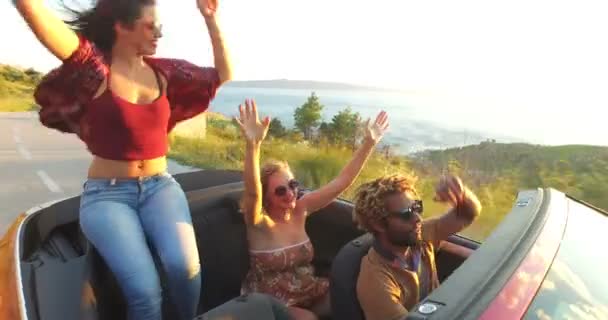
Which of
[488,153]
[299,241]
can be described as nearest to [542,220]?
[299,241]

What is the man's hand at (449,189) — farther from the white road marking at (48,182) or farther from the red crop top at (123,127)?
the white road marking at (48,182)

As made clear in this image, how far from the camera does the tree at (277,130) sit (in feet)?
39.3

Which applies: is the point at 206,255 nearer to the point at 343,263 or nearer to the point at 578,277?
the point at 343,263

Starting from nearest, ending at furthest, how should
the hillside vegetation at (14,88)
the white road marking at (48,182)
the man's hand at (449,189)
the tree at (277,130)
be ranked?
the man's hand at (449,189) < the white road marking at (48,182) < the tree at (277,130) < the hillside vegetation at (14,88)

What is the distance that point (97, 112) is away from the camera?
96.6 inches

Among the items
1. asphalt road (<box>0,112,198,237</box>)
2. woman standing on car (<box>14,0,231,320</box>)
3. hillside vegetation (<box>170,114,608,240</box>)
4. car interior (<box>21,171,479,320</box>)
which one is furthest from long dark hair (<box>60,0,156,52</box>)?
hillside vegetation (<box>170,114,608,240</box>)

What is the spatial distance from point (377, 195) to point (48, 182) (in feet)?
24.5

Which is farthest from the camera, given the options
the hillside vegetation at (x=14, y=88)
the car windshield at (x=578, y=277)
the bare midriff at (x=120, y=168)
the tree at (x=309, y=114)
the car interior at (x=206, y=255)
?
the hillside vegetation at (x=14, y=88)

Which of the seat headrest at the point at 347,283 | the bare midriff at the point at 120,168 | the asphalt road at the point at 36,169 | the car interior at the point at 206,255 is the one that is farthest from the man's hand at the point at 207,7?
the asphalt road at the point at 36,169

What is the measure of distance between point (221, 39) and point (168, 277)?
93 cm

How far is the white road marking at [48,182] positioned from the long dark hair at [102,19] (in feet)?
20.4

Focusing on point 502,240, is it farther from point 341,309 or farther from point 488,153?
point 488,153

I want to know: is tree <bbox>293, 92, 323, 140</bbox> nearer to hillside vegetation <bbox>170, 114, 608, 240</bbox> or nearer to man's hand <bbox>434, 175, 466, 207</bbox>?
hillside vegetation <bbox>170, 114, 608, 240</bbox>

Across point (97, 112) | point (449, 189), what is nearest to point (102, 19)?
point (97, 112)
